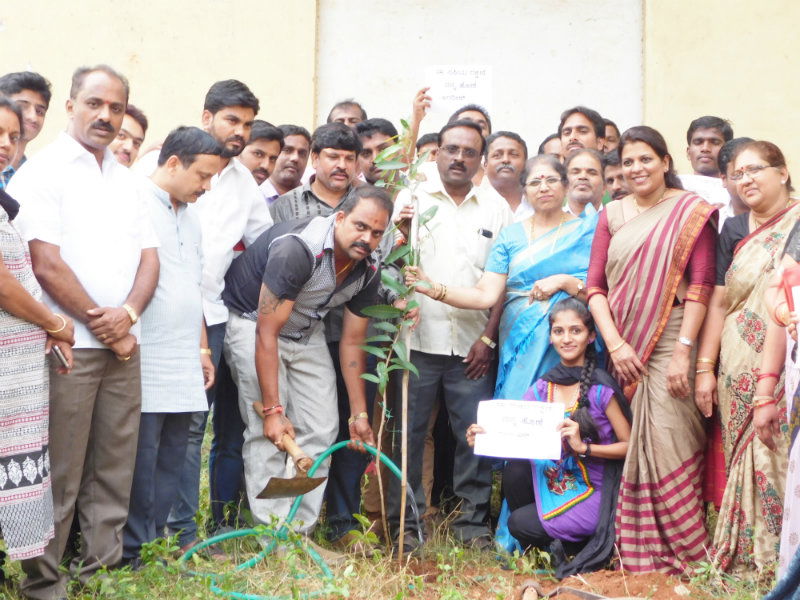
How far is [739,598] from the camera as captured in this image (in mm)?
3863

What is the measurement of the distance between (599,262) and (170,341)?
6.59ft

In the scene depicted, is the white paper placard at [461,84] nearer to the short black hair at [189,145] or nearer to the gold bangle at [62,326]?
the short black hair at [189,145]

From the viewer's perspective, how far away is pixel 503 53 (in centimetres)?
784

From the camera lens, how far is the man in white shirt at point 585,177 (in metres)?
5.17

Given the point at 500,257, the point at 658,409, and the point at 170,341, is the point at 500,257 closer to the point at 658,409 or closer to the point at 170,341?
the point at 658,409

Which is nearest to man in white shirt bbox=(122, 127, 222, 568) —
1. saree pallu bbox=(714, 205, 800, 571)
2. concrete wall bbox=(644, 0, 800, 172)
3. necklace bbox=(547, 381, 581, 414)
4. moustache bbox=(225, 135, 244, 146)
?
moustache bbox=(225, 135, 244, 146)

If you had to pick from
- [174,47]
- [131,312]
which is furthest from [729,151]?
[174,47]

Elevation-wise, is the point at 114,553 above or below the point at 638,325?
below

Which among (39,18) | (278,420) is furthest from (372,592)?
(39,18)

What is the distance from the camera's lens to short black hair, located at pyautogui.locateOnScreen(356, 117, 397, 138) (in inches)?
224

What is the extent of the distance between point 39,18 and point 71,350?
5.46 metres

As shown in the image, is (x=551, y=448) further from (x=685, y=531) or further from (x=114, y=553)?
(x=114, y=553)

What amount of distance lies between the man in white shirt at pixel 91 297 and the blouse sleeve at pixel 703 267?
2354 mm

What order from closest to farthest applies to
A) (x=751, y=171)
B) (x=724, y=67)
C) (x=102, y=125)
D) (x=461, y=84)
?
(x=102, y=125), (x=751, y=171), (x=461, y=84), (x=724, y=67)
